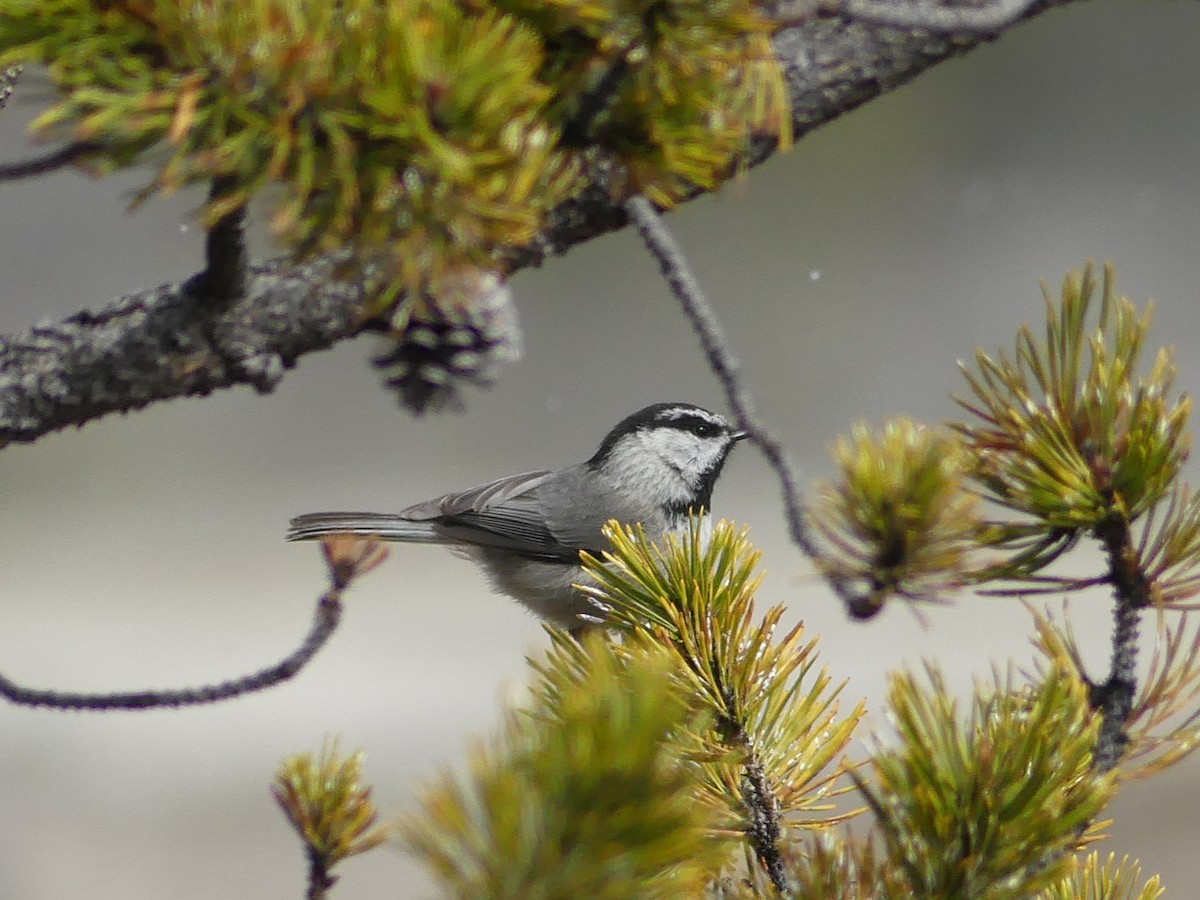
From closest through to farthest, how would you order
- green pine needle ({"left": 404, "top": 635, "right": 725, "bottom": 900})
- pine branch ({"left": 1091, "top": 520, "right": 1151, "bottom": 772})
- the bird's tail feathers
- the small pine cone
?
green pine needle ({"left": 404, "top": 635, "right": 725, "bottom": 900})
pine branch ({"left": 1091, "top": 520, "right": 1151, "bottom": 772})
the small pine cone
the bird's tail feathers

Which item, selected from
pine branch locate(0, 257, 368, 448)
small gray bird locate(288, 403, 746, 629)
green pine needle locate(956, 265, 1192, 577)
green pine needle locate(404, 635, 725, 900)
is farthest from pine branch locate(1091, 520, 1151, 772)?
small gray bird locate(288, 403, 746, 629)

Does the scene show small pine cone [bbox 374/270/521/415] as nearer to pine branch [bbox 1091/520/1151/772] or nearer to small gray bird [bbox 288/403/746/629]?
pine branch [bbox 1091/520/1151/772]

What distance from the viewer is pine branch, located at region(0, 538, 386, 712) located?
51 centimetres

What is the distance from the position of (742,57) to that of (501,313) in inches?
8.3

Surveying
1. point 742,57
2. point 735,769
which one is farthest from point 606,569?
point 742,57

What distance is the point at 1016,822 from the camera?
308mm

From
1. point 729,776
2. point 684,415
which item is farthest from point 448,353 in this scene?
point 684,415

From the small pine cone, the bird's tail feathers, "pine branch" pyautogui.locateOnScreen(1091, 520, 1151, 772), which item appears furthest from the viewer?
the bird's tail feathers

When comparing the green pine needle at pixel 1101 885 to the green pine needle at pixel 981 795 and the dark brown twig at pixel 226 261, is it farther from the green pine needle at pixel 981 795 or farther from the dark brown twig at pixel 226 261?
the dark brown twig at pixel 226 261

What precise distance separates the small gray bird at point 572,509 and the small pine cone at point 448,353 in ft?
1.74

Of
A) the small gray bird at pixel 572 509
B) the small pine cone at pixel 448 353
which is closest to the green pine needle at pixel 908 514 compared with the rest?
the small pine cone at pixel 448 353

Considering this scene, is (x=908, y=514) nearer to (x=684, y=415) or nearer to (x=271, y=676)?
(x=271, y=676)

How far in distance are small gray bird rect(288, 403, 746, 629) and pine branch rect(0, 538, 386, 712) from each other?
1.46 ft

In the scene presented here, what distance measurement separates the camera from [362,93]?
248 millimetres
